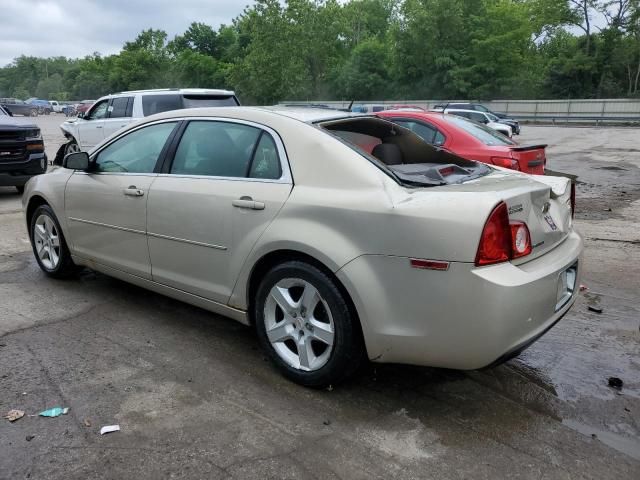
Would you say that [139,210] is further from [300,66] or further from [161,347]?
[300,66]

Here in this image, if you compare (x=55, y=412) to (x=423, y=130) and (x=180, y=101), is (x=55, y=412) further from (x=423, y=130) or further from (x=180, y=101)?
(x=180, y=101)

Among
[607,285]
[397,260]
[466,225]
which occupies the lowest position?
[607,285]

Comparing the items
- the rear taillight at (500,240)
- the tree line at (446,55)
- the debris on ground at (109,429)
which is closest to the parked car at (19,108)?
the tree line at (446,55)

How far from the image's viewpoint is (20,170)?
9.59 m

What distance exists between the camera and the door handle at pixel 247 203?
3.34 meters

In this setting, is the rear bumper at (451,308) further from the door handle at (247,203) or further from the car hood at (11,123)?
the car hood at (11,123)

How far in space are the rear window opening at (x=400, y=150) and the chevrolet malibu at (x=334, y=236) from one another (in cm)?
1

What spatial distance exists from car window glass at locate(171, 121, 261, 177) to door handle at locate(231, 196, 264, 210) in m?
0.20

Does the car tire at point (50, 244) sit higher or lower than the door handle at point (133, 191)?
lower

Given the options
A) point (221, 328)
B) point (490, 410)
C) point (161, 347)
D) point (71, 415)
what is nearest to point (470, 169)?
point (490, 410)

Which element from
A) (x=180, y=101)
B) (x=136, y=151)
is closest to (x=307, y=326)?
(x=136, y=151)

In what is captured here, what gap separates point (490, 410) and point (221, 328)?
2043mm

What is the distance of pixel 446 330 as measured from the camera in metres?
A: 2.75

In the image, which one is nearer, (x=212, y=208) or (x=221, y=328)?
(x=212, y=208)
